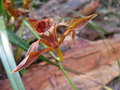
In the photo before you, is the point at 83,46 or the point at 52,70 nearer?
the point at 52,70

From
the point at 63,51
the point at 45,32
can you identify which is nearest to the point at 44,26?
the point at 45,32

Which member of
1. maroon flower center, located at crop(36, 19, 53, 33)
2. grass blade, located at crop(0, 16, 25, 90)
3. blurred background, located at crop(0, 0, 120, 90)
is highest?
maroon flower center, located at crop(36, 19, 53, 33)

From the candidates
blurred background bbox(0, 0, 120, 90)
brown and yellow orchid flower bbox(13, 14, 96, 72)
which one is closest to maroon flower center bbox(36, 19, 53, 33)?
brown and yellow orchid flower bbox(13, 14, 96, 72)

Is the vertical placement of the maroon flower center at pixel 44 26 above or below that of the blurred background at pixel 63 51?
above

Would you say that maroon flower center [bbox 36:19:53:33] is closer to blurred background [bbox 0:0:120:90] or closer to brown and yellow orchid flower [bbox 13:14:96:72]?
brown and yellow orchid flower [bbox 13:14:96:72]

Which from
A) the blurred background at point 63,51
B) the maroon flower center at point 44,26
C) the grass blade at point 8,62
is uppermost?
the maroon flower center at point 44,26

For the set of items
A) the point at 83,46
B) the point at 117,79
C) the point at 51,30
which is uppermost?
the point at 51,30

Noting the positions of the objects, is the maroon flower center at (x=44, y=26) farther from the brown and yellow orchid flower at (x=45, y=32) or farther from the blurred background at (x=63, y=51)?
the blurred background at (x=63, y=51)

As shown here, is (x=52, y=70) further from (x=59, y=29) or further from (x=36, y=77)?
(x=59, y=29)

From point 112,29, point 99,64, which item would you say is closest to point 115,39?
point 112,29

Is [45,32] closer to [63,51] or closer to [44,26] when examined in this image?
[44,26]

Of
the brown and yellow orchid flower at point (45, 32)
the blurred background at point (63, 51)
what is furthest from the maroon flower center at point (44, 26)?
the blurred background at point (63, 51)
